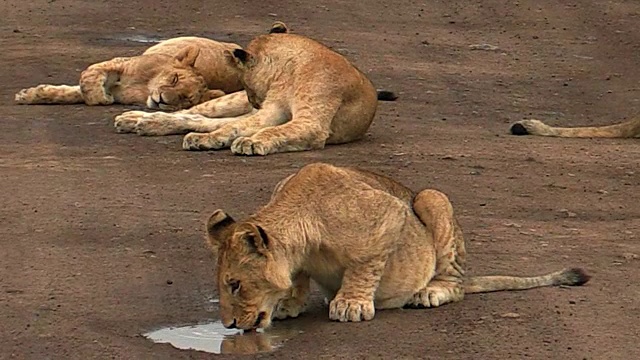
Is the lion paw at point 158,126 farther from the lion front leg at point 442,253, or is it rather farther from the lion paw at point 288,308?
the lion paw at point 288,308

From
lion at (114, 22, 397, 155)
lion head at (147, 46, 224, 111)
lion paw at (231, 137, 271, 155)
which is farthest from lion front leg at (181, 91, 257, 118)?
lion paw at (231, 137, 271, 155)

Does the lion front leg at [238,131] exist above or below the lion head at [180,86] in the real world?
above

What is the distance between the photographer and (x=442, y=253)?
21.1 feet

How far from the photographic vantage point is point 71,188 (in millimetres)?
8328

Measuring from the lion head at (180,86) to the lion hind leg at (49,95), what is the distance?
0.58 meters

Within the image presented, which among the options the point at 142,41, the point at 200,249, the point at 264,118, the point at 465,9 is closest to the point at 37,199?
the point at 200,249

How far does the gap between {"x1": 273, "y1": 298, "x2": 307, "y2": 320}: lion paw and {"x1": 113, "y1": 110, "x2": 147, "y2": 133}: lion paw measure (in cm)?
412

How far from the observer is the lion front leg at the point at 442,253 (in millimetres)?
6301

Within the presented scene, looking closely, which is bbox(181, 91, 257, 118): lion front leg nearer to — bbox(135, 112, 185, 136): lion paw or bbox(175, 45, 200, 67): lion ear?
bbox(135, 112, 185, 136): lion paw

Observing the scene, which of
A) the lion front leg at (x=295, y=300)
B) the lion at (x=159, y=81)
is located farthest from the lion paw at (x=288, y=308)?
the lion at (x=159, y=81)

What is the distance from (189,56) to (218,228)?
5.12 metres

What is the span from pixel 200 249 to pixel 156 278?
50 cm

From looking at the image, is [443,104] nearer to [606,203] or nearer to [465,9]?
[606,203]

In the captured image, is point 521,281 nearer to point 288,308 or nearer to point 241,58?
point 288,308
